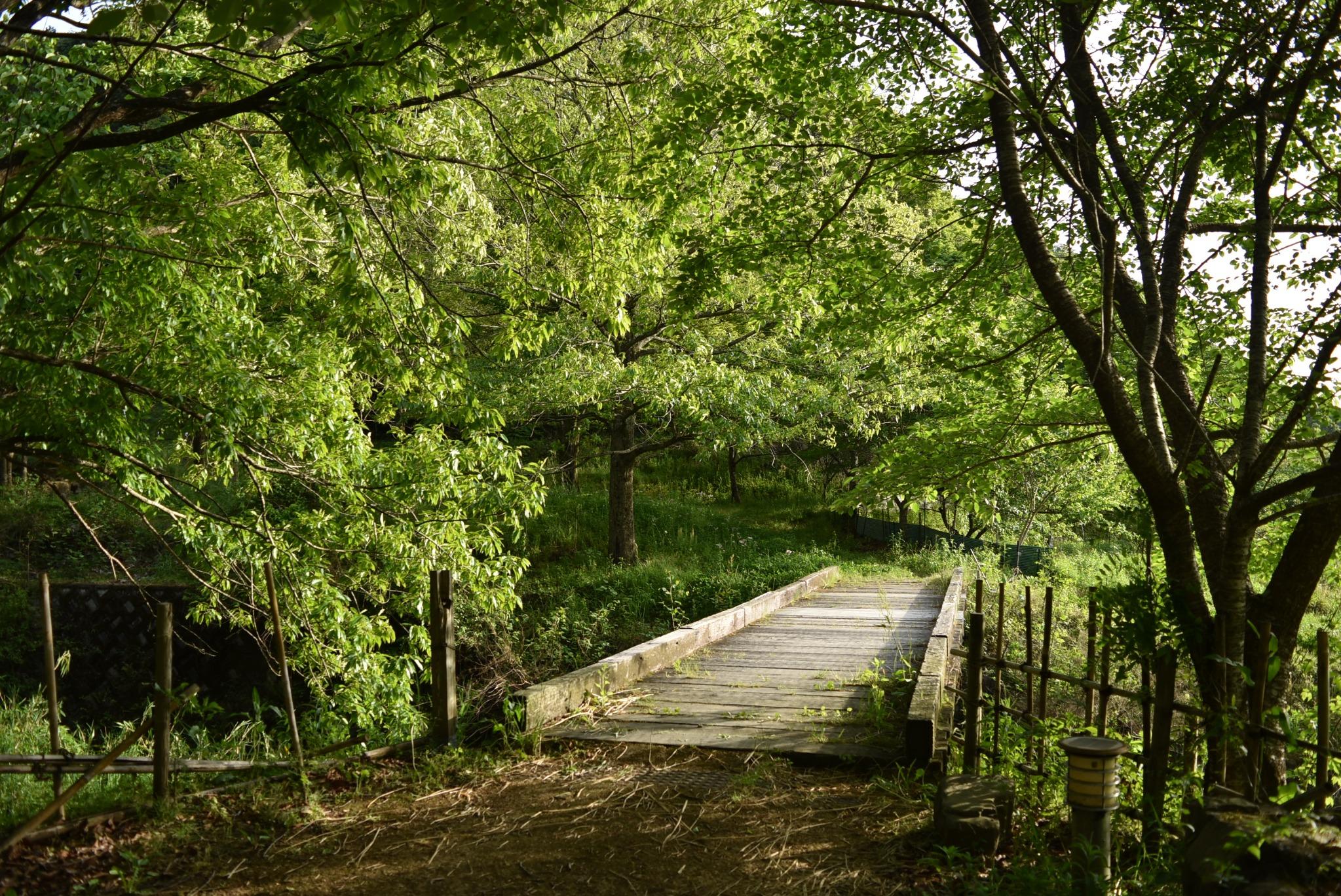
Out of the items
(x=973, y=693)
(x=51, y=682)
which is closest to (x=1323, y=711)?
(x=973, y=693)

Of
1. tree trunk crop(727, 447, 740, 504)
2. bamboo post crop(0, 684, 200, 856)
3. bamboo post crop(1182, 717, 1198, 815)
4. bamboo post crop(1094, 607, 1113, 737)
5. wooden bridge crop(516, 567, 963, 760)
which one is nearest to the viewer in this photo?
bamboo post crop(0, 684, 200, 856)

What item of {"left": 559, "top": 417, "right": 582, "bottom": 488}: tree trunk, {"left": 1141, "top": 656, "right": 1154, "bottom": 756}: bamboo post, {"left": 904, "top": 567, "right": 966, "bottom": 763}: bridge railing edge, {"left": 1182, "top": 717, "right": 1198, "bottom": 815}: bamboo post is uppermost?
{"left": 559, "top": 417, "right": 582, "bottom": 488}: tree trunk

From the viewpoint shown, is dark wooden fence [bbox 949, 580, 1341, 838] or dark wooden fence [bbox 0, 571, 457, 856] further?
dark wooden fence [bbox 0, 571, 457, 856]

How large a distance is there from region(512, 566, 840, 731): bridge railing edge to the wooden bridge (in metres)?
0.01

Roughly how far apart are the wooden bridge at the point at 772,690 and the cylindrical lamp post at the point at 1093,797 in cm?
158

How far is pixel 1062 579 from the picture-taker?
16969 mm

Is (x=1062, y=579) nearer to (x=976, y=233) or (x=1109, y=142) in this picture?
(x=976, y=233)

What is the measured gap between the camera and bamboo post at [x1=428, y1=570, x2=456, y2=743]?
5.52 meters

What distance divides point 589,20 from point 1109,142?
24.4 feet

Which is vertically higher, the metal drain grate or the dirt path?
the dirt path

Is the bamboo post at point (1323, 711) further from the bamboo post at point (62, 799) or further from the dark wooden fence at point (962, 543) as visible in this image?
the dark wooden fence at point (962, 543)

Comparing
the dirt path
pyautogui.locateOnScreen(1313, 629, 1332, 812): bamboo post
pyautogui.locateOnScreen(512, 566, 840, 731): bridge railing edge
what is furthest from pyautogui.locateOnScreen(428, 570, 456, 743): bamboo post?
pyautogui.locateOnScreen(1313, 629, 1332, 812): bamboo post

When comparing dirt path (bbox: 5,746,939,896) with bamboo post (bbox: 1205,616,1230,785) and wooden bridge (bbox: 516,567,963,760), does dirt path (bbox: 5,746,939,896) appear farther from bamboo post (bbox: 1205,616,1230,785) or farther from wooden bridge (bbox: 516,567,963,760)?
bamboo post (bbox: 1205,616,1230,785)

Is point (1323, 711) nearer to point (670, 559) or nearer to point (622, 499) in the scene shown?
point (622, 499)
